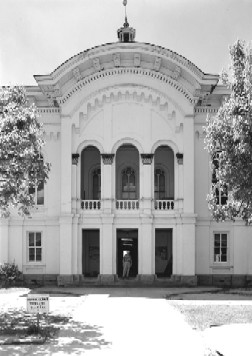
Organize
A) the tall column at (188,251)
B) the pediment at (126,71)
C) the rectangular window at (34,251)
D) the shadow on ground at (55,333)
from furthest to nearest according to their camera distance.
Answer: the rectangular window at (34,251)
the tall column at (188,251)
the pediment at (126,71)
the shadow on ground at (55,333)

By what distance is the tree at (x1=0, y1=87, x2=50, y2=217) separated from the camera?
17.8m

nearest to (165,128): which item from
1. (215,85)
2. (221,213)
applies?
(215,85)

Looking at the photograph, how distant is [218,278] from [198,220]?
319 cm

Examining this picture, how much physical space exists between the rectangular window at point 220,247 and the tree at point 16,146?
15.5m

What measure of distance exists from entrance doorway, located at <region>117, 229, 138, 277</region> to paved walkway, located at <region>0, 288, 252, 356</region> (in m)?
10.6

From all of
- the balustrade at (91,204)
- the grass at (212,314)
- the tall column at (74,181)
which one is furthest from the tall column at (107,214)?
the grass at (212,314)

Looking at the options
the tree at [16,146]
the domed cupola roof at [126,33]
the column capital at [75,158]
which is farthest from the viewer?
the domed cupola roof at [126,33]

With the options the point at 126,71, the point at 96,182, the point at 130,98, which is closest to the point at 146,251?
the point at 96,182

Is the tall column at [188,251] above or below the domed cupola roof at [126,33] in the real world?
below

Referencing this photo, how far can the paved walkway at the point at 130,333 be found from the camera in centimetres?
1400

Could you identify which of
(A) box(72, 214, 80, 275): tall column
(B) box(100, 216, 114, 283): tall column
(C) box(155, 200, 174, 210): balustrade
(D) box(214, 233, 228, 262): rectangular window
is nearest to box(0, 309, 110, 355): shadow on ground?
(A) box(72, 214, 80, 275): tall column

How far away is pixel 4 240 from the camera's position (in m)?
32.5

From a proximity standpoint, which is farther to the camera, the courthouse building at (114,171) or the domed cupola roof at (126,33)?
the domed cupola roof at (126,33)

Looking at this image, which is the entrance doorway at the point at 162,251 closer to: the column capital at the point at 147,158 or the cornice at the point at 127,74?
the column capital at the point at 147,158
